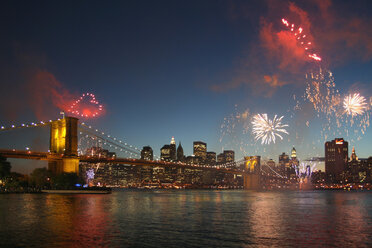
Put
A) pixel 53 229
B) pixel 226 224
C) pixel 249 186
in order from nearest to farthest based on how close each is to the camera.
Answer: pixel 53 229 → pixel 226 224 → pixel 249 186

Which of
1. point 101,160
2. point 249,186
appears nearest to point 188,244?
point 101,160

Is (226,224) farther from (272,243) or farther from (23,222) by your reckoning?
(23,222)

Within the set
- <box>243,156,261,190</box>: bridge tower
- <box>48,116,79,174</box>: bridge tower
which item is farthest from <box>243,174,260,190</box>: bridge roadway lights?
<box>48,116,79,174</box>: bridge tower

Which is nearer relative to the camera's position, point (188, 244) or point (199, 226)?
point (188, 244)

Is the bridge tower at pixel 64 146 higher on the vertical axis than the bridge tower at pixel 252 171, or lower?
higher

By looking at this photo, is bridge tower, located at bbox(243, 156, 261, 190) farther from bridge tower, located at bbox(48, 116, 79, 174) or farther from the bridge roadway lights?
bridge tower, located at bbox(48, 116, 79, 174)

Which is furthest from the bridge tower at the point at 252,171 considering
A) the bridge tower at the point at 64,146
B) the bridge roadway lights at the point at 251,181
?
the bridge tower at the point at 64,146

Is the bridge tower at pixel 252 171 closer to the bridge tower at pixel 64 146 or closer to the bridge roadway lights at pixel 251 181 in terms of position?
the bridge roadway lights at pixel 251 181
